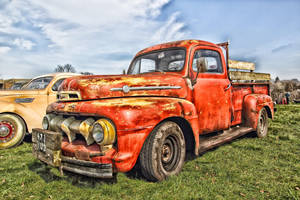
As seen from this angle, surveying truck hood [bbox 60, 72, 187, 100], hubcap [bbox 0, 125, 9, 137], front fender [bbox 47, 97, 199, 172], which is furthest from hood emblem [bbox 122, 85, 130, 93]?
hubcap [bbox 0, 125, 9, 137]

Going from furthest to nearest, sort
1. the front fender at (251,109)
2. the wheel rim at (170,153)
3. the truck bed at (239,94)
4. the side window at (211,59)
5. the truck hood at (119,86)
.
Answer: the front fender at (251,109) < the truck bed at (239,94) < the side window at (211,59) < the wheel rim at (170,153) < the truck hood at (119,86)

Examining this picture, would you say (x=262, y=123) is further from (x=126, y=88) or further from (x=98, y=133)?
(x=98, y=133)

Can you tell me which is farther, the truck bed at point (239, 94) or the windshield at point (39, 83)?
the windshield at point (39, 83)

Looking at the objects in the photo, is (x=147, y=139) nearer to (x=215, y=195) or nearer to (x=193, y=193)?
(x=193, y=193)

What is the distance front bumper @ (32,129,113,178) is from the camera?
7.61 feet

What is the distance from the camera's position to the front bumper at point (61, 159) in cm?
232

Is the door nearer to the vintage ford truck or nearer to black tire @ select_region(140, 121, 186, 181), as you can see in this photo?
the vintage ford truck

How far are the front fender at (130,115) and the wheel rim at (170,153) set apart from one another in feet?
1.17

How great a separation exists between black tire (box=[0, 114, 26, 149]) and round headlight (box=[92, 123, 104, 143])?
3695 mm

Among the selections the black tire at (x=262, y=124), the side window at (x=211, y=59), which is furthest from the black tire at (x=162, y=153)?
the black tire at (x=262, y=124)

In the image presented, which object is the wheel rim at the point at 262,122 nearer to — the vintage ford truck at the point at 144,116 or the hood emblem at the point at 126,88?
the vintage ford truck at the point at 144,116

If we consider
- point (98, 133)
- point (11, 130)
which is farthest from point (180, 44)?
point (11, 130)

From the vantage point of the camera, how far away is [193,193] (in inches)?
97.3

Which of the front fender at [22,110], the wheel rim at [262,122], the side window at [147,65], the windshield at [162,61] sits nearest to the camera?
the windshield at [162,61]
